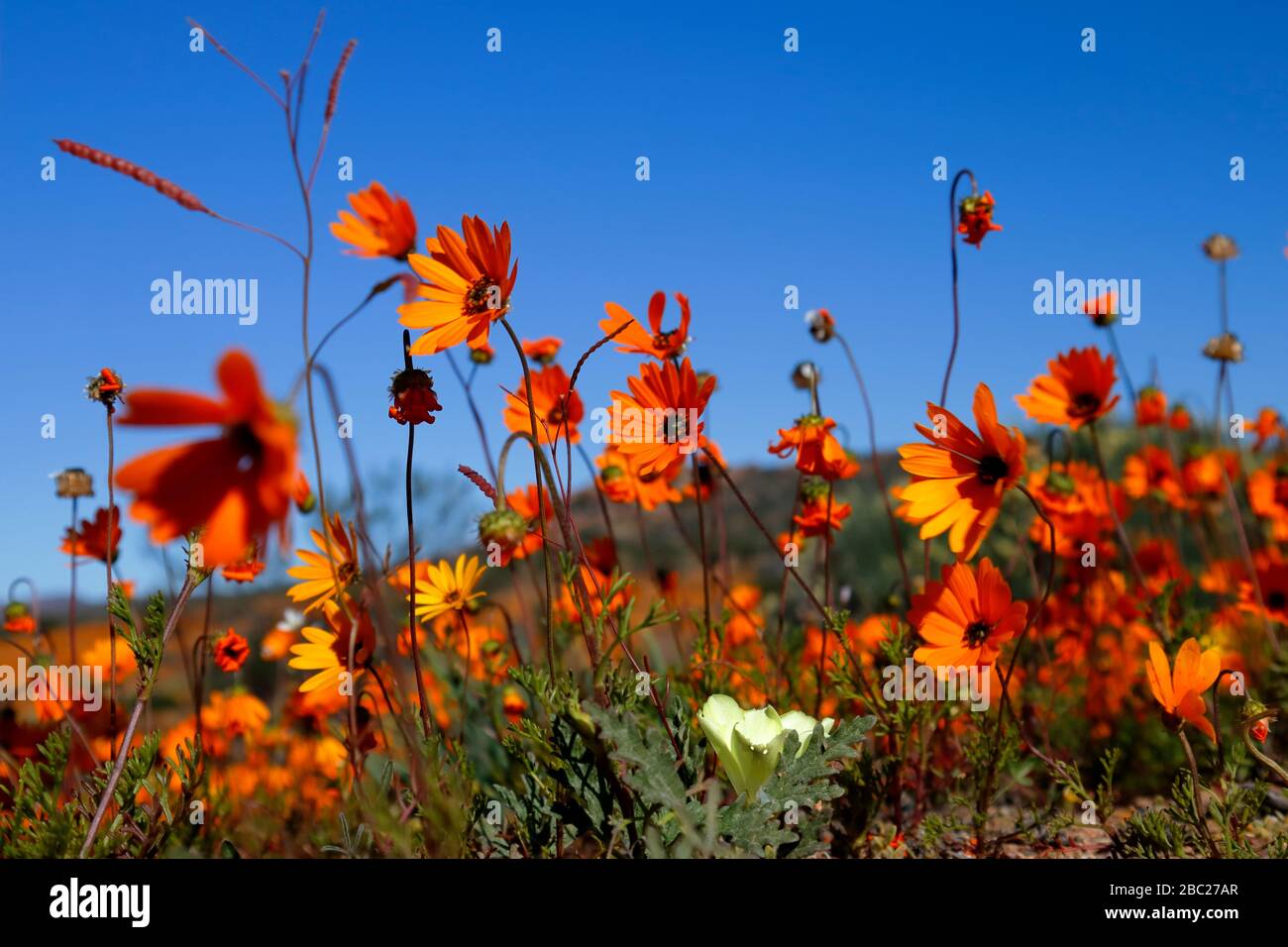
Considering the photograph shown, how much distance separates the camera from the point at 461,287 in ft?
3.47

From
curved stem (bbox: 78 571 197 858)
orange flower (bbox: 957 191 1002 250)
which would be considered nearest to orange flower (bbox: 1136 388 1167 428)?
orange flower (bbox: 957 191 1002 250)

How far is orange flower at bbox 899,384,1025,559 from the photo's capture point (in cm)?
105

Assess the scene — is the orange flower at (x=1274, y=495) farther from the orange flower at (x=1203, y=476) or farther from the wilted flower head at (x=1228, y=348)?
the wilted flower head at (x=1228, y=348)

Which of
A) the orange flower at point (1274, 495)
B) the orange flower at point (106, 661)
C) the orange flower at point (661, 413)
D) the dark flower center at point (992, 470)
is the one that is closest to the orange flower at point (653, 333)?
the orange flower at point (661, 413)

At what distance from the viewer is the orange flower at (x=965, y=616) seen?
1145 mm

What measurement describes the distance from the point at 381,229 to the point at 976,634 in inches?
37.2

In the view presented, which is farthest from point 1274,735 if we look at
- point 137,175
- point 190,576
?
point 137,175

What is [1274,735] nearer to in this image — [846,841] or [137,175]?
[846,841]

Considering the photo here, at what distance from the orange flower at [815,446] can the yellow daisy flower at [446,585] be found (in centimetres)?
57

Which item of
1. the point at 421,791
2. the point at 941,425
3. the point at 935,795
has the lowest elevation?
the point at 935,795

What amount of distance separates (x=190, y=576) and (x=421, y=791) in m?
0.42

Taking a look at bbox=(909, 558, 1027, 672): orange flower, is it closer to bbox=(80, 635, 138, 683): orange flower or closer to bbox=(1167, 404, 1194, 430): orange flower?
bbox=(80, 635, 138, 683): orange flower

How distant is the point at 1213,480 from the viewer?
2.88 metres

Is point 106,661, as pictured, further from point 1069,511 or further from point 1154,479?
point 1154,479
